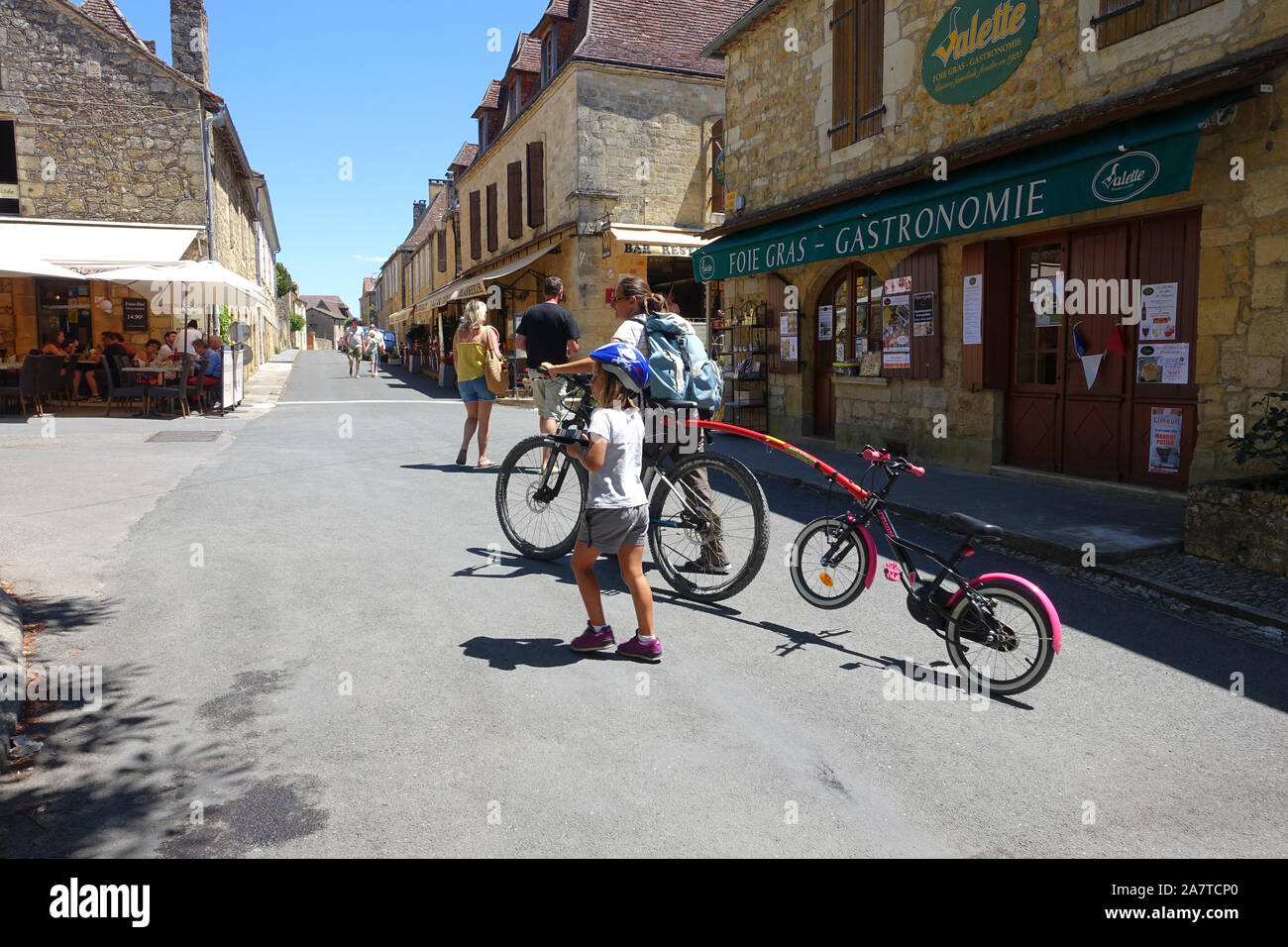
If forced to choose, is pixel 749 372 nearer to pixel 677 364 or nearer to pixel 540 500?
pixel 540 500

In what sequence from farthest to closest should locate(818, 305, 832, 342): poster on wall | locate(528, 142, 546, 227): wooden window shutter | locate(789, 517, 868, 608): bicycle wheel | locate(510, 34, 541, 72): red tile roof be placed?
locate(510, 34, 541, 72): red tile roof < locate(528, 142, 546, 227): wooden window shutter < locate(818, 305, 832, 342): poster on wall < locate(789, 517, 868, 608): bicycle wheel

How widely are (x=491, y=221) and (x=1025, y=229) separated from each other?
74.2ft

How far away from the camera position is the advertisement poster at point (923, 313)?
10036mm

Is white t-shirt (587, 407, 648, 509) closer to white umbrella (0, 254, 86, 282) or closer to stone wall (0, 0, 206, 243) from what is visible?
white umbrella (0, 254, 86, 282)

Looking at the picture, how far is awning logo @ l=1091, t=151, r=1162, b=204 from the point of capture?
6.91 meters

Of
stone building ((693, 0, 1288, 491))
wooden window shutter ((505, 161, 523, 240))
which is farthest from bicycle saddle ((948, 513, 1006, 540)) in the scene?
wooden window shutter ((505, 161, 523, 240))

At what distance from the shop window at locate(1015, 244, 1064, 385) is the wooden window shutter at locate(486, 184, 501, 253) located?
859 inches

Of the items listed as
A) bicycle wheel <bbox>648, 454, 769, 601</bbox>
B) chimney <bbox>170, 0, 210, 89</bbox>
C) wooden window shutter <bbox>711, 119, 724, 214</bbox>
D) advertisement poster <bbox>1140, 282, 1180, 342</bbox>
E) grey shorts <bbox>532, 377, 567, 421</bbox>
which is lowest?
bicycle wheel <bbox>648, 454, 769, 601</bbox>

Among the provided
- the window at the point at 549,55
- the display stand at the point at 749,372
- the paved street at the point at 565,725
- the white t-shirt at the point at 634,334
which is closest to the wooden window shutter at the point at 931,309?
the display stand at the point at 749,372

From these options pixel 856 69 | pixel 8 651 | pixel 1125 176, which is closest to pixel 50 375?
pixel 8 651

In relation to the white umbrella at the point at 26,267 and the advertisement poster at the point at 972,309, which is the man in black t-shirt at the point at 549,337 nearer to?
the advertisement poster at the point at 972,309

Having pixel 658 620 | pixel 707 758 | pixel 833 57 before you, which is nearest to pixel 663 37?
pixel 833 57
